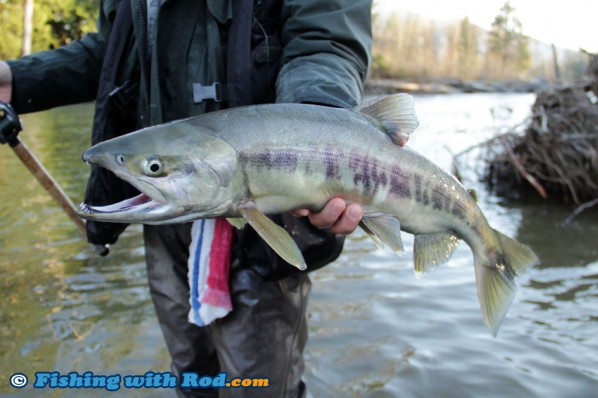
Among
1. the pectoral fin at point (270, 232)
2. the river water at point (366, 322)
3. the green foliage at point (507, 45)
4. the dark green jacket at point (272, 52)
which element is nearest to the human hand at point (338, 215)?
the pectoral fin at point (270, 232)

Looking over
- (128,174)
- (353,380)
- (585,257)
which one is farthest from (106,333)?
(585,257)

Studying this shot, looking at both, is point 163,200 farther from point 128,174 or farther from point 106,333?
point 106,333

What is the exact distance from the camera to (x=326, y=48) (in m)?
2.37

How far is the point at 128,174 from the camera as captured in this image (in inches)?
67.6

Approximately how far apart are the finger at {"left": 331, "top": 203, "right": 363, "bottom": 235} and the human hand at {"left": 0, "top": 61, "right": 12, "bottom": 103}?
1.90 meters

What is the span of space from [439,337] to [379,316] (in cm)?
58

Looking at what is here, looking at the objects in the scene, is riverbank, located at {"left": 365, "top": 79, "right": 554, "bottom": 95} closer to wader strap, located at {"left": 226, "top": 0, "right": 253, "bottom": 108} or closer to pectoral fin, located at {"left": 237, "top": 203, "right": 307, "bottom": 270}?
wader strap, located at {"left": 226, "top": 0, "right": 253, "bottom": 108}

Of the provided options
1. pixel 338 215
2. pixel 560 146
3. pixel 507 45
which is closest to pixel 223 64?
pixel 338 215

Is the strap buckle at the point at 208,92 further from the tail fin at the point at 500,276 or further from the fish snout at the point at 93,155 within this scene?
the tail fin at the point at 500,276

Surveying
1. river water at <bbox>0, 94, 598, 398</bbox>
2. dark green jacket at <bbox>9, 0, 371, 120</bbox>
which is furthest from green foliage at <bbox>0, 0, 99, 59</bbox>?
dark green jacket at <bbox>9, 0, 371, 120</bbox>

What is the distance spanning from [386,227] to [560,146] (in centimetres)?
776

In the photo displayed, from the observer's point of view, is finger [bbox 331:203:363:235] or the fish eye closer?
the fish eye

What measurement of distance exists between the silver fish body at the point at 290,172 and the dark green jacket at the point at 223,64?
0.24 meters

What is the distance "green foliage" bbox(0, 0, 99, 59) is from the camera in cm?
3028
